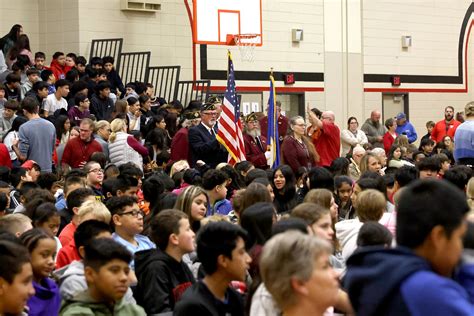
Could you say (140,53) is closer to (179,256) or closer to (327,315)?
(179,256)

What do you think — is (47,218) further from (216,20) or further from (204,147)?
(216,20)

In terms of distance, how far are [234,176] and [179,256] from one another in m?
4.75

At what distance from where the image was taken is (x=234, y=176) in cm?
1070

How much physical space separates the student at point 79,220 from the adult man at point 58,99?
8794 millimetres

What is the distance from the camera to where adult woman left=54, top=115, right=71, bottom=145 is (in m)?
14.5

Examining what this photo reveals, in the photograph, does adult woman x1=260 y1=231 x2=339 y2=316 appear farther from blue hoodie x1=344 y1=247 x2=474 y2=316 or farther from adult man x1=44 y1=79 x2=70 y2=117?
adult man x1=44 y1=79 x2=70 y2=117

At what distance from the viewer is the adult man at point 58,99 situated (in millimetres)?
15805

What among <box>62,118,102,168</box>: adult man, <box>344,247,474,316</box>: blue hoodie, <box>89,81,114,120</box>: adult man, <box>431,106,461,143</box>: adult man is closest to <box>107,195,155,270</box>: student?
<box>344,247,474,316</box>: blue hoodie

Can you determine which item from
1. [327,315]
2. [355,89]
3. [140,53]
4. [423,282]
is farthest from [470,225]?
[355,89]

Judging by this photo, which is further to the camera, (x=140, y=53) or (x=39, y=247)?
(x=140, y=53)

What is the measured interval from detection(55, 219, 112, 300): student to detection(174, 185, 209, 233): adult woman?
127 cm

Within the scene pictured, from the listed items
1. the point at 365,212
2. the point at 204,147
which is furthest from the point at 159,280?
the point at 204,147

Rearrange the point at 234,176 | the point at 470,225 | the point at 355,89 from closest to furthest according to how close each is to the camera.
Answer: the point at 470,225
the point at 234,176
the point at 355,89

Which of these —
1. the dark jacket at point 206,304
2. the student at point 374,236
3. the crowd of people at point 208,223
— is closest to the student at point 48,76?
the crowd of people at point 208,223
